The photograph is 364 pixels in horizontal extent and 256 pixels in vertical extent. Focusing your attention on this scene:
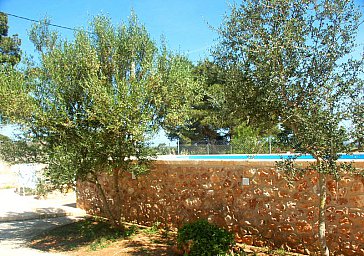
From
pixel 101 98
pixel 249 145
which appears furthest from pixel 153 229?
pixel 249 145

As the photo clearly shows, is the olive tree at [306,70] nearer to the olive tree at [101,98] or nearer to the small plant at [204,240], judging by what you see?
the small plant at [204,240]

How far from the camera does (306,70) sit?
15.2 feet

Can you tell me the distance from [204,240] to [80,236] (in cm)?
400

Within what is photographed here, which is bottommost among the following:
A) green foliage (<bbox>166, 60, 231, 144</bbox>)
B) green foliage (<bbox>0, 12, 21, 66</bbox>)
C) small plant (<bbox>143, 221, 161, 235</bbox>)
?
small plant (<bbox>143, 221, 161, 235</bbox>)

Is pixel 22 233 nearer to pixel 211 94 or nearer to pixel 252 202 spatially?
pixel 252 202

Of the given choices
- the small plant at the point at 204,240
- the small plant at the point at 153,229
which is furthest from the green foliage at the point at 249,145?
the small plant at the point at 204,240

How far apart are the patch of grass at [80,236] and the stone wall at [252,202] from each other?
98 centimetres

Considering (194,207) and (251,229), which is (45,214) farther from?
(251,229)

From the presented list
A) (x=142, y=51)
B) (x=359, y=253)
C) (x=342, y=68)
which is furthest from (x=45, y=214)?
(x=342, y=68)

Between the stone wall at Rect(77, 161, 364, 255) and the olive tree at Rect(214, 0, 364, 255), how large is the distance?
37.4 inches

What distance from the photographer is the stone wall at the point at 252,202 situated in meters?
5.78

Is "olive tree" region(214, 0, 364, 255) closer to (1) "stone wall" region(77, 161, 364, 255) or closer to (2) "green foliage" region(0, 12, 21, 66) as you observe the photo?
(1) "stone wall" region(77, 161, 364, 255)

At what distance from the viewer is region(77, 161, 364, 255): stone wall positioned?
578cm

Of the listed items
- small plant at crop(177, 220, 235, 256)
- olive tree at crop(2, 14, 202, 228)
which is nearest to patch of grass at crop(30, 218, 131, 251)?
olive tree at crop(2, 14, 202, 228)
